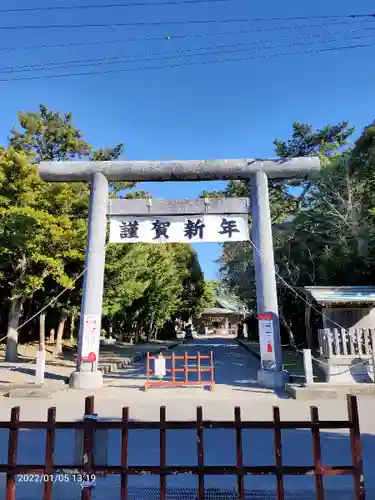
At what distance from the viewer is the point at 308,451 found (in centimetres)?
529

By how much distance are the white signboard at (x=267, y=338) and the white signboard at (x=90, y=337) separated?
500 centimetres

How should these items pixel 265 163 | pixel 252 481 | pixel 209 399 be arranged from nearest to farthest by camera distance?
pixel 252 481 < pixel 209 399 < pixel 265 163

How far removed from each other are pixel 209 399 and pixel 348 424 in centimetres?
647

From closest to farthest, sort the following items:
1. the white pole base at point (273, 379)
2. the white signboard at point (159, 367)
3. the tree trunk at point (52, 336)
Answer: the white pole base at point (273, 379) → the white signboard at point (159, 367) → the tree trunk at point (52, 336)

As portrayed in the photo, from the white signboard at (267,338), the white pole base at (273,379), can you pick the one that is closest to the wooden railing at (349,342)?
the white pole base at (273,379)

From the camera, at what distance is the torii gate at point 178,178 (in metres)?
11.4

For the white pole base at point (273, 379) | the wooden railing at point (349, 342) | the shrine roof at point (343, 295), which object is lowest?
the white pole base at point (273, 379)

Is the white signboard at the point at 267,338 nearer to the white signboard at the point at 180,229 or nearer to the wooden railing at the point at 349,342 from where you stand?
the wooden railing at the point at 349,342

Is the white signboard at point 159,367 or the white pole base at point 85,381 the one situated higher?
the white signboard at point 159,367

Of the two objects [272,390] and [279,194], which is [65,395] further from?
[279,194]

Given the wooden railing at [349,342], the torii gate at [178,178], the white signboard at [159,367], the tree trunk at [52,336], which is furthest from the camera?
the tree trunk at [52,336]

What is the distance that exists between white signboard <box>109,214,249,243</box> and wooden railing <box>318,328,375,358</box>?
3.97 meters

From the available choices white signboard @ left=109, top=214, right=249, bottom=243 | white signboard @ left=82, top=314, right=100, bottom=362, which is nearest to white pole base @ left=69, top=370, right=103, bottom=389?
white signboard @ left=82, top=314, right=100, bottom=362

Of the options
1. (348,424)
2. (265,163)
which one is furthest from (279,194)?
(348,424)
